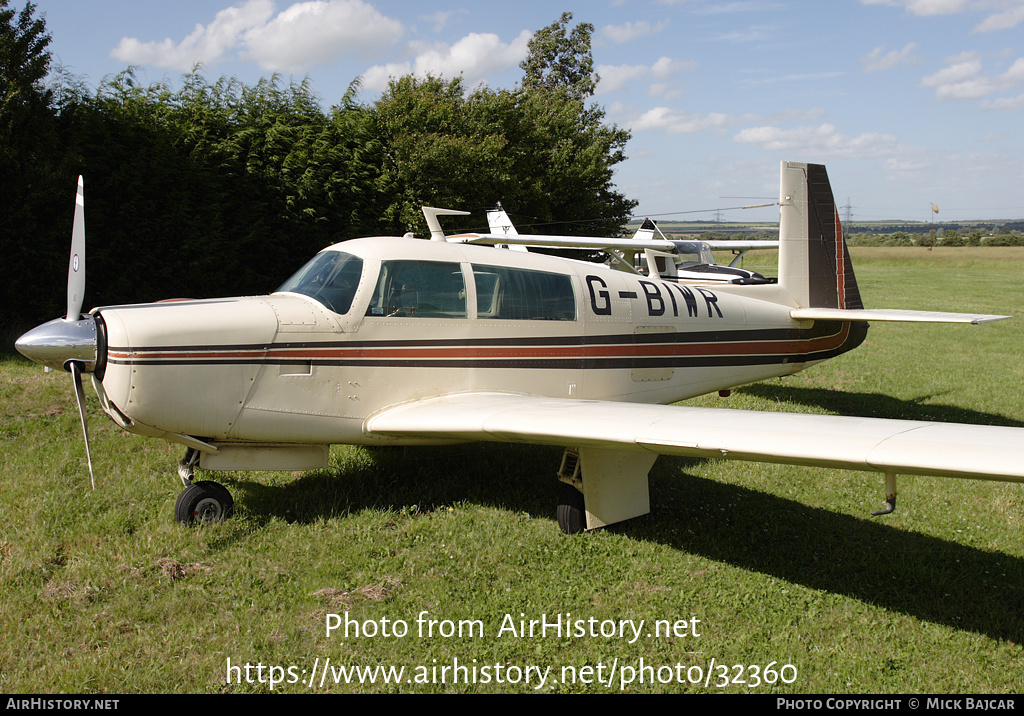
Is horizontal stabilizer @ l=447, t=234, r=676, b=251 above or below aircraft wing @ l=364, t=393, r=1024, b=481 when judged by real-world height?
above

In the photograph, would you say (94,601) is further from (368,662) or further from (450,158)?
(450,158)

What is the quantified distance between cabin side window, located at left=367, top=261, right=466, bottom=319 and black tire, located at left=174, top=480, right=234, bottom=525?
1.80 metres

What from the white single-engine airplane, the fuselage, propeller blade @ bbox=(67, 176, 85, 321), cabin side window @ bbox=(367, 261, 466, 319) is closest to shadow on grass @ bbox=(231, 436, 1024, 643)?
the white single-engine airplane

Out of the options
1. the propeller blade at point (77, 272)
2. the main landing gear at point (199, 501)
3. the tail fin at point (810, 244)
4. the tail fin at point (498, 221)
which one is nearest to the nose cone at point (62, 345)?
the propeller blade at point (77, 272)

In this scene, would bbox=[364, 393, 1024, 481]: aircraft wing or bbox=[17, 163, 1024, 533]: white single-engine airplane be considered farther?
bbox=[17, 163, 1024, 533]: white single-engine airplane

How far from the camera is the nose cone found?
447cm

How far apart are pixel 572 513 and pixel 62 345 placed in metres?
3.78

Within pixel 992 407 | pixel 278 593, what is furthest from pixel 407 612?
pixel 992 407

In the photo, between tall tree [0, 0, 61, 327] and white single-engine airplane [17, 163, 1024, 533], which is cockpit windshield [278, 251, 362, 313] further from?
tall tree [0, 0, 61, 327]

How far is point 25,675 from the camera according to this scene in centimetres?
344

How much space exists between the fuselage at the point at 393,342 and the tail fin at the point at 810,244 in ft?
5.61

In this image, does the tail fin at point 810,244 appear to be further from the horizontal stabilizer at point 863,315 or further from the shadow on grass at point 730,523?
the shadow on grass at point 730,523

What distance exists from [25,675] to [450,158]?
1461cm

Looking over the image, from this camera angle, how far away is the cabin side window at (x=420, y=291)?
5.39 m
